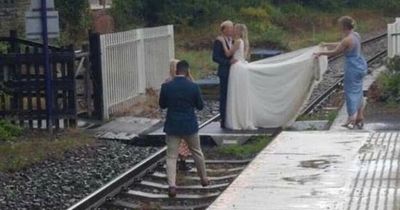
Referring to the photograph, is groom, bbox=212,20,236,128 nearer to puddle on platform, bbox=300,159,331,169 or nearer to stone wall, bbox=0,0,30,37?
puddle on platform, bbox=300,159,331,169

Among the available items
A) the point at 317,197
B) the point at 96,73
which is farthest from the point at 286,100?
the point at 317,197

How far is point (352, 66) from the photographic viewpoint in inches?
721

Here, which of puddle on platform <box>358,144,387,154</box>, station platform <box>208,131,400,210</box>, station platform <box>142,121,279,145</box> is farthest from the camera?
station platform <box>142,121,279,145</box>

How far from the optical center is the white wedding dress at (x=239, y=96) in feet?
63.1

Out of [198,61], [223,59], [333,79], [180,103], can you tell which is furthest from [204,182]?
[198,61]

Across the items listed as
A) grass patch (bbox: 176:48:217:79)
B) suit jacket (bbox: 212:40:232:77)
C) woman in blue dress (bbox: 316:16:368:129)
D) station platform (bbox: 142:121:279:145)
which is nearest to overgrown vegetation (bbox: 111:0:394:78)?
grass patch (bbox: 176:48:217:79)

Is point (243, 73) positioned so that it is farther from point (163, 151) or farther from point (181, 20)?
point (181, 20)

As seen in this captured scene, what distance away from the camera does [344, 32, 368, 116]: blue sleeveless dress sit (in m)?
18.2

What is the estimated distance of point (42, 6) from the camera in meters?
Answer: 20.1

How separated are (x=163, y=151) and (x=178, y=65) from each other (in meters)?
3.73

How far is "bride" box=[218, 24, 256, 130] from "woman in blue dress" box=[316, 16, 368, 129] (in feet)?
4.85

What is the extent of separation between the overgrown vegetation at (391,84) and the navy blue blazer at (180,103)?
868 centimetres

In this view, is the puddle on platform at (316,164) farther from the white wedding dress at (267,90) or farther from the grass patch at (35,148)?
the grass patch at (35,148)

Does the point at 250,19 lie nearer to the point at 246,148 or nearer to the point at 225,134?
the point at 225,134
